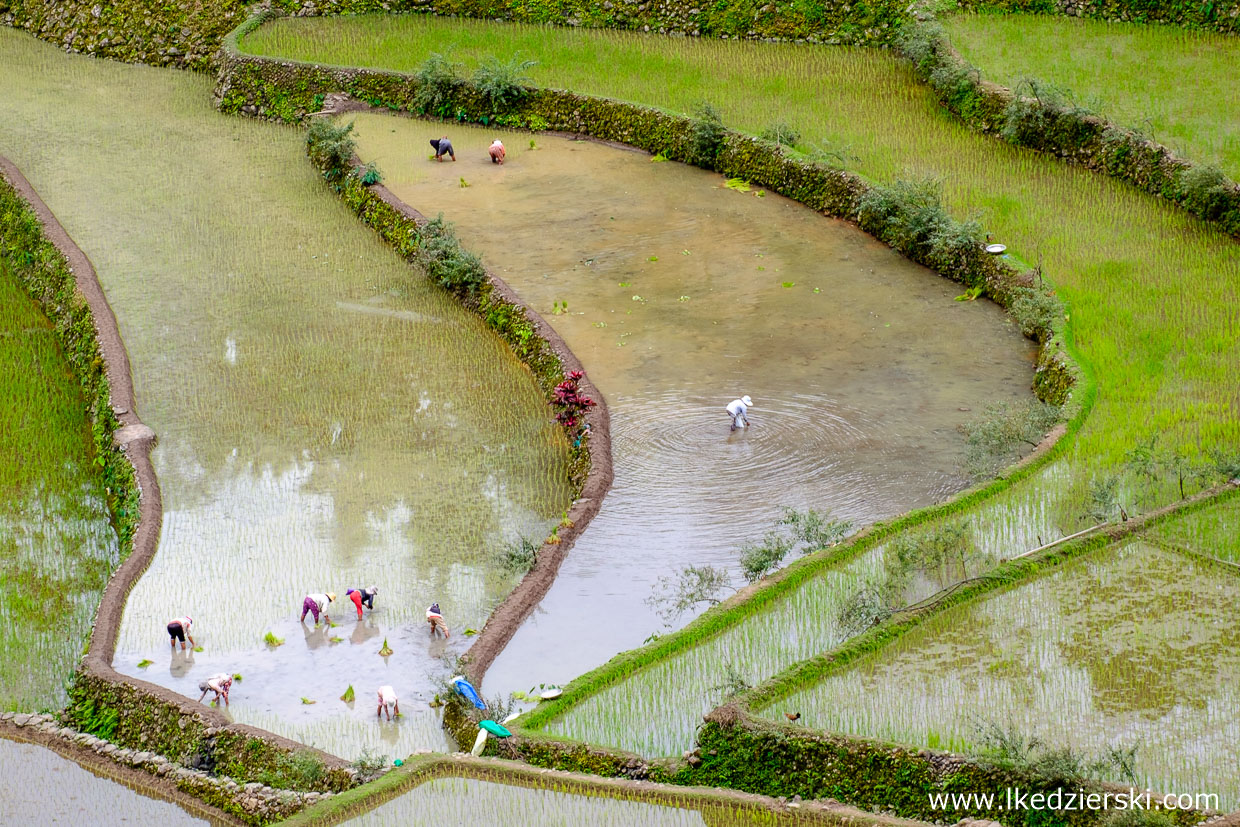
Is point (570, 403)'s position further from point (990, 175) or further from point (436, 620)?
point (990, 175)

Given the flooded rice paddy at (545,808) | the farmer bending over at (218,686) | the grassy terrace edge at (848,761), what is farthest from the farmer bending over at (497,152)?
the flooded rice paddy at (545,808)

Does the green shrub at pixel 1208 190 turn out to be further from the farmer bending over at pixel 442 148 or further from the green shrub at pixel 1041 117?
the farmer bending over at pixel 442 148

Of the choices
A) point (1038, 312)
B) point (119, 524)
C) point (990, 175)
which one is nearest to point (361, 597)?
point (119, 524)

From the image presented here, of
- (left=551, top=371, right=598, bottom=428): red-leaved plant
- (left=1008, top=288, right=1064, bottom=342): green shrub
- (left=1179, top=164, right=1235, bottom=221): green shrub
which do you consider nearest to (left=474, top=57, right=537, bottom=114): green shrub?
(left=551, top=371, right=598, bottom=428): red-leaved plant

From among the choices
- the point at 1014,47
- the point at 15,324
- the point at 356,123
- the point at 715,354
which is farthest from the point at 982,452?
the point at 356,123

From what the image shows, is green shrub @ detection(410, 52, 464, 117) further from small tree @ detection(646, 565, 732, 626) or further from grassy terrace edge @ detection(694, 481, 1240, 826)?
grassy terrace edge @ detection(694, 481, 1240, 826)

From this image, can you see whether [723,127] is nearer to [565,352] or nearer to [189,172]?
[565,352]
